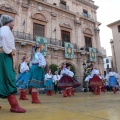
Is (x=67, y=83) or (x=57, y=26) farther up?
(x=57, y=26)

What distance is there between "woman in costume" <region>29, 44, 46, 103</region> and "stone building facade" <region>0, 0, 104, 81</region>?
9.50 m

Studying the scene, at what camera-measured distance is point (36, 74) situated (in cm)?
392

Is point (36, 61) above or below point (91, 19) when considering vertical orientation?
below

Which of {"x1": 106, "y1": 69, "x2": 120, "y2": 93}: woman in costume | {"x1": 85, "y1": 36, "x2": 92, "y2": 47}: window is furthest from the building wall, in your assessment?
{"x1": 106, "y1": 69, "x2": 120, "y2": 93}: woman in costume

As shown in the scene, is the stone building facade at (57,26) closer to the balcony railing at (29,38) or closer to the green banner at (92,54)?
the balcony railing at (29,38)

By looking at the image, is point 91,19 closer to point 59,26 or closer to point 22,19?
point 59,26

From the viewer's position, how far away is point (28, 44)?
13.9 meters

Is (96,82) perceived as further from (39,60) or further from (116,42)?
(116,42)

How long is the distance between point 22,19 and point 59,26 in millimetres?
4152

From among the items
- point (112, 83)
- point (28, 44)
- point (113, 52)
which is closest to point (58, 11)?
point (28, 44)

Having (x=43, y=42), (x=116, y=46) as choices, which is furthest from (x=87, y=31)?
(x=116, y=46)

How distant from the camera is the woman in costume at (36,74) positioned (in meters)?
3.81

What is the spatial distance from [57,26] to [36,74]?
13.4m

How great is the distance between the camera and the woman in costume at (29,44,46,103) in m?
3.81
